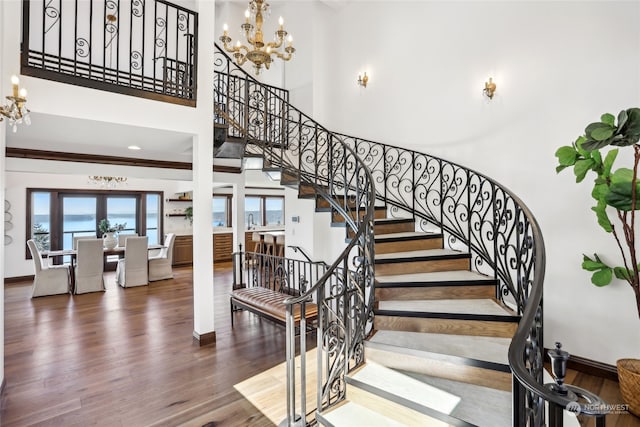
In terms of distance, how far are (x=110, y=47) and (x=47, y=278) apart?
4452 mm

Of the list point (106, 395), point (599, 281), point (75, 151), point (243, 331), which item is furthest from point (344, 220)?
point (75, 151)

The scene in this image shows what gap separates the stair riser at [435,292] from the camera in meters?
2.94

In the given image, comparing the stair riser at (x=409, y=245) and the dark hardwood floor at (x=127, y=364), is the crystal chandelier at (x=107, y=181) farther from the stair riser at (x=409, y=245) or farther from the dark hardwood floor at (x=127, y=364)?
the stair riser at (x=409, y=245)

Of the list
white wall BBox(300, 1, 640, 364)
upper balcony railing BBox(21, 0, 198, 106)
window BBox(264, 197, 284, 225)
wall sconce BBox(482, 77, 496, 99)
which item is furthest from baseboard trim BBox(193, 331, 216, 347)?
window BBox(264, 197, 284, 225)

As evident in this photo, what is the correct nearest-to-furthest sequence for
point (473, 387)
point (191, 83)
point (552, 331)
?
point (473, 387) < point (552, 331) < point (191, 83)

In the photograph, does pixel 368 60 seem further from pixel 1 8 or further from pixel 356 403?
pixel 356 403

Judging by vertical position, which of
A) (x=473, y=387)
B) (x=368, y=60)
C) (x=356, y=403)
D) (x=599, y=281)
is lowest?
(x=356, y=403)

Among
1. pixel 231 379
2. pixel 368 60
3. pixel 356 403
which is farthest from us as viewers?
pixel 368 60

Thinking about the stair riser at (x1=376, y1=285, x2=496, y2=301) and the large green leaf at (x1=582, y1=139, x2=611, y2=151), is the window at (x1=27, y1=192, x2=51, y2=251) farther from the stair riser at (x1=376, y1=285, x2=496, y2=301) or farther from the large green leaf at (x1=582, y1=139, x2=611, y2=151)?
the large green leaf at (x1=582, y1=139, x2=611, y2=151)

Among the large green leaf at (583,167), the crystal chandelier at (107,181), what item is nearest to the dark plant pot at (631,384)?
the large green leaf at (583,167)

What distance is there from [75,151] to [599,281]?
22.9 ft

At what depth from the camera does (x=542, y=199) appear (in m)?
3.46

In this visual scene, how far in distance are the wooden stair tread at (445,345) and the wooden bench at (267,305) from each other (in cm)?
137

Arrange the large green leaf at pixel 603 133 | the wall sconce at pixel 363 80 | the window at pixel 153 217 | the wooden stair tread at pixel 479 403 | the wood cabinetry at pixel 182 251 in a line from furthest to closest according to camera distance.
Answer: the window at pixel 153 217
the wood cabinetry at pixel 182 251
the wall sconce at pixel 363 80
the large green leaf at pixel 603 133
the wooden stair tread at pixel 479 403
